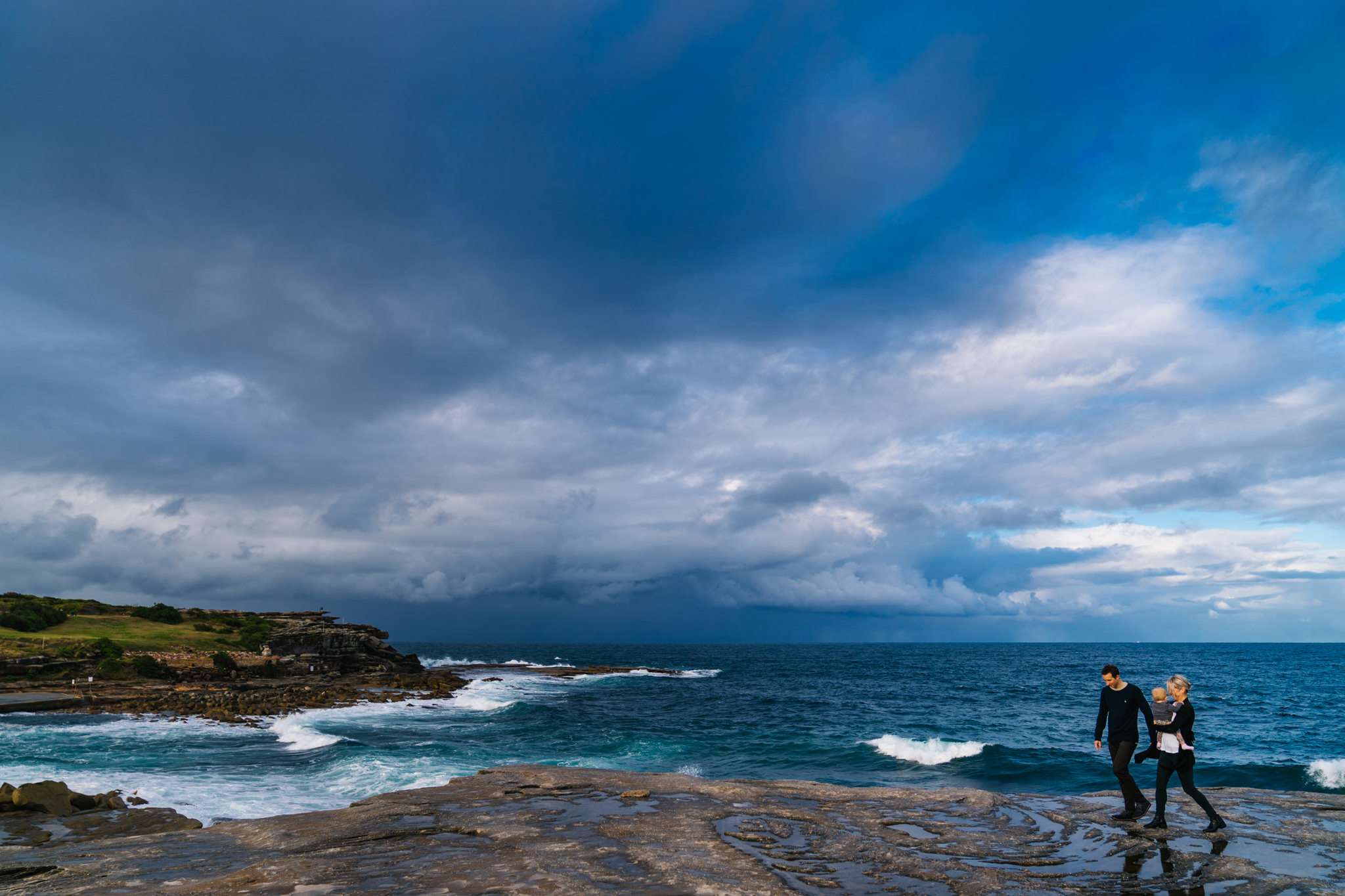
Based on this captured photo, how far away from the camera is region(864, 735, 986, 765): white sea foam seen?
2836 centimetres

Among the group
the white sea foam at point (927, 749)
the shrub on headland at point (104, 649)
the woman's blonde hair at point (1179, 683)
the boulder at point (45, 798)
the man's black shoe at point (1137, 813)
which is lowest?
the white sea foam at point (927, 749)

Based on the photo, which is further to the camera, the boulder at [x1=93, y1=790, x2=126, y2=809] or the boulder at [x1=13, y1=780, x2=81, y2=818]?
the boulder at [x1=93, y1=790, x2=126, y2=809]

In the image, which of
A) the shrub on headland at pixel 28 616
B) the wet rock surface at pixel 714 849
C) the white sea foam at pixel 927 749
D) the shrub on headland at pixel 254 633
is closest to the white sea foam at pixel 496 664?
the shrub on headland at pixel 254 633

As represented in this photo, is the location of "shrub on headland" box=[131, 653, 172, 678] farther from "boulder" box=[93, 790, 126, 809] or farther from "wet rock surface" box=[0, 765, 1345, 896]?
"wet rock surface" box=[0, 765, 1345, 896]

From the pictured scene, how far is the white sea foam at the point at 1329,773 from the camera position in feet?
69.9

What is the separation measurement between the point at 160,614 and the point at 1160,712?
93.3m

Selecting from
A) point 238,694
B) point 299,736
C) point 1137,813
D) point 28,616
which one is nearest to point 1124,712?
point 1137,813

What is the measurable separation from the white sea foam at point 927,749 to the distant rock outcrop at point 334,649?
5292 cm

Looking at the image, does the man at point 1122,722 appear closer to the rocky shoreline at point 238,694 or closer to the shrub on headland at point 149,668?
the rocky shoreline at point 238,694

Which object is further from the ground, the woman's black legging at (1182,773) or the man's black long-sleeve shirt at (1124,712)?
the man's black long-sleeve shirt at (1124,712)

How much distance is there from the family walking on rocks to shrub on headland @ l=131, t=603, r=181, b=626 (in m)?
86.6

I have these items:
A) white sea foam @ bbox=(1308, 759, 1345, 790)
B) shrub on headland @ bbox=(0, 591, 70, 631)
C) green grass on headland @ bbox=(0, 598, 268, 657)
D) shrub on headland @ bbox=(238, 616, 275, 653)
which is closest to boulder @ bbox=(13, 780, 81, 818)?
white sea foam @ bbox=(1308, 759, 1345, 790)

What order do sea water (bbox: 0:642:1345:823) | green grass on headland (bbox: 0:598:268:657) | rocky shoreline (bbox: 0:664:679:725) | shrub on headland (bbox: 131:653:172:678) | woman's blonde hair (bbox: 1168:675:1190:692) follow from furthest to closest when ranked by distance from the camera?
green grass on headland (bbox: 0:598:268:657) < shrub on headland (bbox: 131:653:172:678) < rocky shoreline (bbox: 0:664:679:725) < sea water (bbox: 0:642:1345:823) < woman's blonde hair (bbox: 1168:675:1190:692)

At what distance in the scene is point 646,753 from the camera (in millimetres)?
29953
